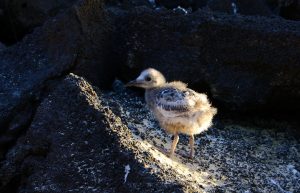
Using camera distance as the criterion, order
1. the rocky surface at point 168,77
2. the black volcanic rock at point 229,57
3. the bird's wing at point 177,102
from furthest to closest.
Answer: the black volcanic rock at point 229,57
the bird's wing at point 177,102
the rocky surface at point 168,77

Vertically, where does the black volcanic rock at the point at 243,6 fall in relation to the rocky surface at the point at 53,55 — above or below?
above

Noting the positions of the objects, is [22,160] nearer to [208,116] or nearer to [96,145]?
[96,145]

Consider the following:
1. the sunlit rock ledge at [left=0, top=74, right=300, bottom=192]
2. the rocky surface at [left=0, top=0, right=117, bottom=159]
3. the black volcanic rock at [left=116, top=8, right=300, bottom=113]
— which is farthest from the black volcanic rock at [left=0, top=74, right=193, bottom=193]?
the black volcanic rock at [left=116, top=8, right=300, bottom=113]

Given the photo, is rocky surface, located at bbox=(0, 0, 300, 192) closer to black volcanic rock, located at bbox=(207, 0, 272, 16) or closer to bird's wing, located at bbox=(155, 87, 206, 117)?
bird's wing, located at bbox=(155, 87, 206, 117)

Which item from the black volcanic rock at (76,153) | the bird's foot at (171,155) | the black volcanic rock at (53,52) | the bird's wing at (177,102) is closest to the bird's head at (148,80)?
the bird's wing at (177,102)

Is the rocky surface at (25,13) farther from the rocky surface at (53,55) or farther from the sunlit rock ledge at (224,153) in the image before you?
the sunlit rock ledge at (224,153)

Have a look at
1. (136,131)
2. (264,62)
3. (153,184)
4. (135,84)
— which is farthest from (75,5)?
(153,184)

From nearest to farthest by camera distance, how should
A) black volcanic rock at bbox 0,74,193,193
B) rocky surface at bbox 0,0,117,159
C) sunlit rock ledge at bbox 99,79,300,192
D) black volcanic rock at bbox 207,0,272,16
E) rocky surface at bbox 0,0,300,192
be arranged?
black volcanic rock at bbox 0,74,193,193, rocky surface at bbox 0,0,300,192, sunlit rock ledge at bbox 99,79,300,192, rocky surface at bbox 0,0,117,159, black volcanic rock at bbox 207,0,272,16

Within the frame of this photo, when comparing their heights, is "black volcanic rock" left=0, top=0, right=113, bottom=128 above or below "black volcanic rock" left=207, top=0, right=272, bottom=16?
below
